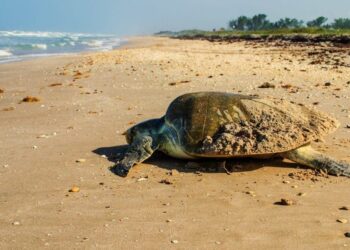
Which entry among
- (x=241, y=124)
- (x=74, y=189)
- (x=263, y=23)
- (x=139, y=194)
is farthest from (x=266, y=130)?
(x=263, y=23)

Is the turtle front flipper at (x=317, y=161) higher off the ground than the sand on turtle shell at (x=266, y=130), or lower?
lower

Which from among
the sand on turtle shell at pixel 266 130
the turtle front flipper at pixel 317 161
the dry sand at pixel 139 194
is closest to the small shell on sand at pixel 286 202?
the dry sand at pixel 139 194

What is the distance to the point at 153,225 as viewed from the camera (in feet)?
14.2

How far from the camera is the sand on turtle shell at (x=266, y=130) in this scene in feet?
18.9

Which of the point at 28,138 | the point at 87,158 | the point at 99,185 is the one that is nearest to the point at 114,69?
the point at 28,138

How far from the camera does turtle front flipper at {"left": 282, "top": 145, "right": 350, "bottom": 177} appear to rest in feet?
18.7

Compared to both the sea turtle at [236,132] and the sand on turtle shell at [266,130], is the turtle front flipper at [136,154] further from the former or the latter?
the sand on turtle shell at [266,130]

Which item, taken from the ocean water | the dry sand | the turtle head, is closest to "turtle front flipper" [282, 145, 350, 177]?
the dry sand

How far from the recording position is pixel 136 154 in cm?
620

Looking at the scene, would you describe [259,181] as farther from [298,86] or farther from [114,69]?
[114,69]

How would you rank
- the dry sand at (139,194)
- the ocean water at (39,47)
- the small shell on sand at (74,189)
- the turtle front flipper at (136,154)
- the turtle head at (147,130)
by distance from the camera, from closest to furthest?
the dry sand at (139,194) < the small shell on sand at (74,189) < the turtle front flipper at (136,154) < the turtle head at (147,130) < the ocean water at (39,47)

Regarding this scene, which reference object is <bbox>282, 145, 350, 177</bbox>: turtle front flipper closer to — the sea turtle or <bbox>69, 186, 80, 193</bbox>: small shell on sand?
the sea turtle

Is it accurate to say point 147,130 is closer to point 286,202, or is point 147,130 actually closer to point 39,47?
point 286,202

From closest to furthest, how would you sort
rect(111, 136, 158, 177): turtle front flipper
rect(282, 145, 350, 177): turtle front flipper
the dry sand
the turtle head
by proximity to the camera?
the dry sand
rect(282, 145, 350, 177): turtle front flipper
rect(111, 136, 158, 177): turtle front flipper
the turtle head
